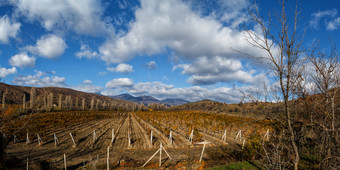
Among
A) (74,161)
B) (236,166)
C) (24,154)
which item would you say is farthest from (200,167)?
(24,154)

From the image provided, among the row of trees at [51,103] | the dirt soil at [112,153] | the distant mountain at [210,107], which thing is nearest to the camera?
the dirt soil at [112,153]

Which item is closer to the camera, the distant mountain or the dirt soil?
the dirt soil

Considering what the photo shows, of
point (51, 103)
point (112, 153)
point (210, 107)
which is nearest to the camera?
point (112, 153)

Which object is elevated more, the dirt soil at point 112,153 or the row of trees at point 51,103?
the row of trees at point 51,103

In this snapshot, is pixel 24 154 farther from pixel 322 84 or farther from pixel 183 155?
pixel 322 84

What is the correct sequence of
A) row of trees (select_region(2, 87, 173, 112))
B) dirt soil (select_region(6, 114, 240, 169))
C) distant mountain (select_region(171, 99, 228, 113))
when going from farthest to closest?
distant mountain (select_region(171, 99, 228, 113)), row of trees (select_region(2, 87, 173, 112)), dirt soil (select_region(6, 114, 240, 169))

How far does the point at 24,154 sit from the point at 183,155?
49.4ft

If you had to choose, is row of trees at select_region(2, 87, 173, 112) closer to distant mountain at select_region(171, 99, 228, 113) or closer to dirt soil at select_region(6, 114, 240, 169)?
distant mountain at select_region(171, 99, 228, 113)

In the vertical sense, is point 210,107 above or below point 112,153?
below

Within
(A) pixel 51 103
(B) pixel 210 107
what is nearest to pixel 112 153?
(B) pixel 210 107

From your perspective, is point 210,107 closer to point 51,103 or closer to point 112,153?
point 112,153

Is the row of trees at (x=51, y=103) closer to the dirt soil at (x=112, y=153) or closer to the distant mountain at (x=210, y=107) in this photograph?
the distant mountain at (x=210, y=107)

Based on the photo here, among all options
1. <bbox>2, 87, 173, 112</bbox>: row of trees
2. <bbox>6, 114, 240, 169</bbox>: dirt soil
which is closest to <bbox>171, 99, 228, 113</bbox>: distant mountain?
<bbox>2, 87, 173, 112</bbox>: row of trees

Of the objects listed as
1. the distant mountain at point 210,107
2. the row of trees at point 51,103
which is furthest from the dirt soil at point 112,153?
the distant mountain at point 210,107
